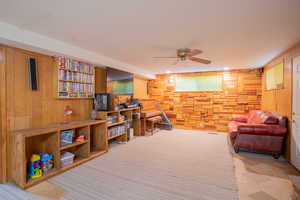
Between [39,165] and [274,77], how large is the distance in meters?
5.42

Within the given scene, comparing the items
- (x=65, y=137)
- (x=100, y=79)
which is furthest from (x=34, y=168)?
(x=100, y=79)

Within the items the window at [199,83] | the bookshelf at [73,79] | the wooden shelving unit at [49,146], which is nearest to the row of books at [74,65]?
the bookshelf at [73,79]

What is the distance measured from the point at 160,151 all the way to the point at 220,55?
271 centimetres

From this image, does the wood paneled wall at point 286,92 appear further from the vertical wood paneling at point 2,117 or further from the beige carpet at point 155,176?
the vertical wood paneling at point 2,117

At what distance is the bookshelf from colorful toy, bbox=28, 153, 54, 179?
1055 millimetres

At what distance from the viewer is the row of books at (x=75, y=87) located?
2741mm

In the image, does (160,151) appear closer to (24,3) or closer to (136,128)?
(136,128)

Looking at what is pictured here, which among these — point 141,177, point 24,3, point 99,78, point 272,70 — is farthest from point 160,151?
point 272,70

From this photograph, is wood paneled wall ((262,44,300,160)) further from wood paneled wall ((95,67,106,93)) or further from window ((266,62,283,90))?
wood paneled wall ((95,67,106,93))

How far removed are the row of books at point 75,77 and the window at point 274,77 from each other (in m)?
4.35

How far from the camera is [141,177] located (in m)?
2.26

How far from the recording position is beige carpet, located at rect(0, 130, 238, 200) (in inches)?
73.4

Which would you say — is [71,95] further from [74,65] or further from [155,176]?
[155,176]

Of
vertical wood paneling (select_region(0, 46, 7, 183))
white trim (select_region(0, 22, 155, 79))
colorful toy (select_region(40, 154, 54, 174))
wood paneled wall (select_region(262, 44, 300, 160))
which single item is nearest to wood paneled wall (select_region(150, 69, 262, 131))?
wood paneled wall (select_region(262, 44, 300, 160))
